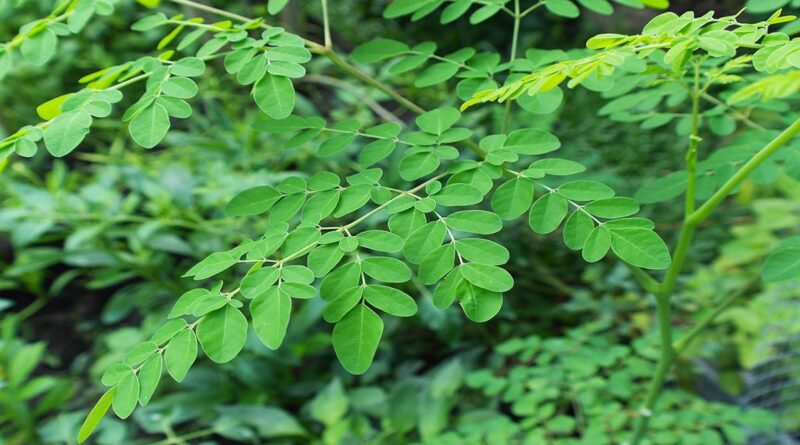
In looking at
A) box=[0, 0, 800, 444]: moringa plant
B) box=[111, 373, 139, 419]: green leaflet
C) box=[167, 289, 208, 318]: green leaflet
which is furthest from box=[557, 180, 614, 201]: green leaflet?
box=[111, 373, 139, 419]: green leaflet

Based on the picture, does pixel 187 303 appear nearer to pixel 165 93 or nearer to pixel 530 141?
pixel 165 93

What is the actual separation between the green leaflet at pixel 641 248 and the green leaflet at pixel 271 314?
420 millimetres

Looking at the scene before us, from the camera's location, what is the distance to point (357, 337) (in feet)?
2.70

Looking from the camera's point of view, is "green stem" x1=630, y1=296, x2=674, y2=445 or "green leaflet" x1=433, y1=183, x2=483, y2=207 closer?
"green leaflet" x1=433, y1=183, x2=483, y2=207

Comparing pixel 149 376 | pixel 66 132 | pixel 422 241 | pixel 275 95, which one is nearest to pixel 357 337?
pixel 422 241

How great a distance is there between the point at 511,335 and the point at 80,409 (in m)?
1.52

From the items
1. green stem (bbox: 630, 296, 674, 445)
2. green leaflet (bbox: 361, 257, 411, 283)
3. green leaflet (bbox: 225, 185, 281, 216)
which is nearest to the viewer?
green leaflet (bbox: 361, 257, 411, 283)

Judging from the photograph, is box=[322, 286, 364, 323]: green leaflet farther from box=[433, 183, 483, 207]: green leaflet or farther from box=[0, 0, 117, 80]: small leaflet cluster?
box=[0, 0, 117, 80]: small leaflet cluster

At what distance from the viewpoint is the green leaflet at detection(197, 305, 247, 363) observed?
81cm

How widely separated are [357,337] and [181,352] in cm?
21

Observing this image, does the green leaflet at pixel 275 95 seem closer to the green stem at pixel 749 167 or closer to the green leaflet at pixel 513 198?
the green leaflet at pixel 513 198

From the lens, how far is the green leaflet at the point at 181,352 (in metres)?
0.80

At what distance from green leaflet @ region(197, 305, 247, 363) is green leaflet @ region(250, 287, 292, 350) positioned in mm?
22

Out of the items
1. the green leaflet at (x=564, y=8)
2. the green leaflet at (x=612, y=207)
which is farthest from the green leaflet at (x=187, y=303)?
the green leaflet at (x=564, y=8)
